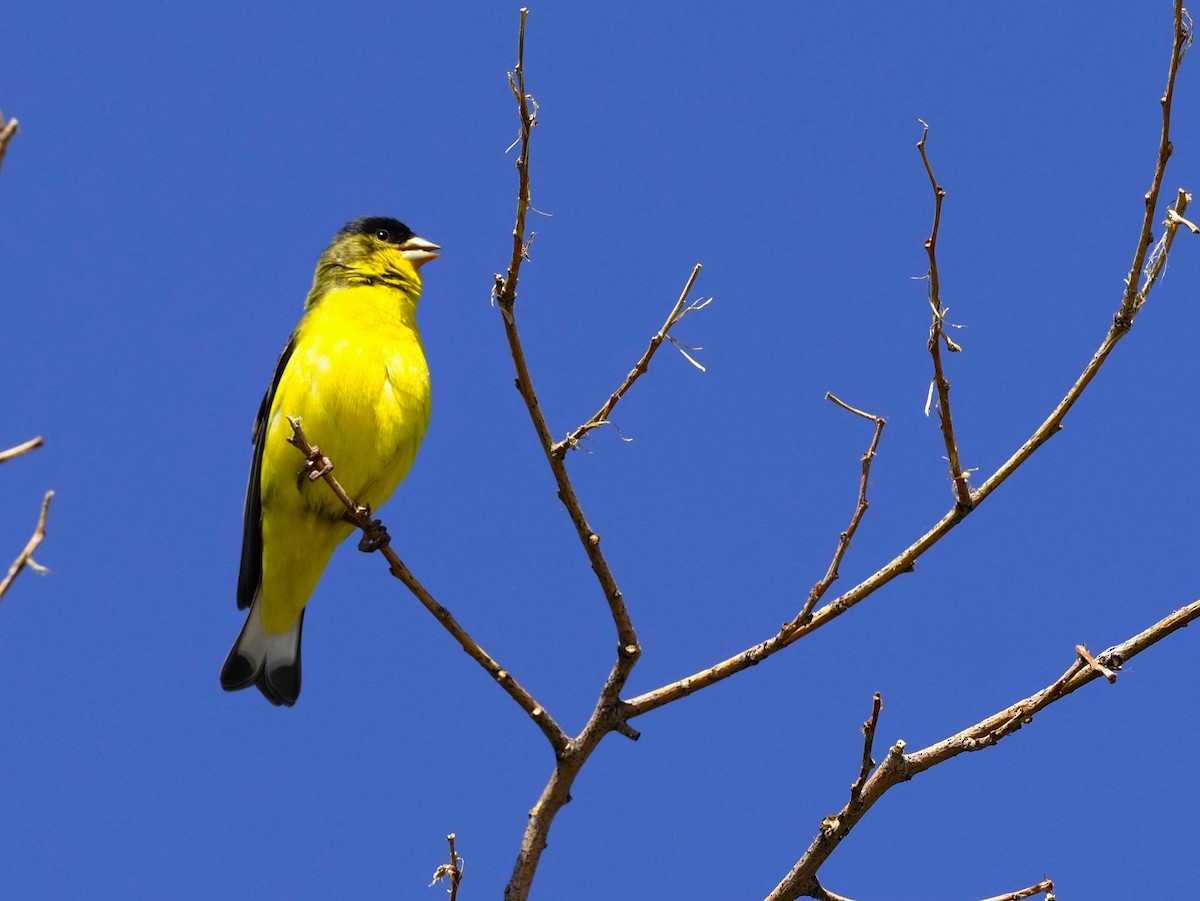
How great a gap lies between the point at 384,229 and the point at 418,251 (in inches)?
10.0

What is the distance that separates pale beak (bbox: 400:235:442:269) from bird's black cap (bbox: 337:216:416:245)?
8 centimetres

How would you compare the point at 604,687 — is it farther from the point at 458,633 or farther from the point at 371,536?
the point at 371,536

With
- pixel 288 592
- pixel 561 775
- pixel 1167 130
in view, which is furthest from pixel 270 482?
pixel 1167 130

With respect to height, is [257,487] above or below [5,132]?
above

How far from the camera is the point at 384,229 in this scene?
6.12m

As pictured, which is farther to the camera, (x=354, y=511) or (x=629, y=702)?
(x=354, y=511)

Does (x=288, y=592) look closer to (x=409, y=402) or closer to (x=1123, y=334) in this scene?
(x=409, y=402)

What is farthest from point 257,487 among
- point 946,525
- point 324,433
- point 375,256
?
point 946,525

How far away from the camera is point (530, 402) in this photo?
9.95 ft

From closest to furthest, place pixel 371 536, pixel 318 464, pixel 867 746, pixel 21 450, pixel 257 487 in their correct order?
pixel 21 450
pixel 867 746
pixel 318 464
pixel 371 536
pixel 257 487

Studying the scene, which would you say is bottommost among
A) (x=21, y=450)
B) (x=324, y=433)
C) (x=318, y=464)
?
(x=21, y=450)

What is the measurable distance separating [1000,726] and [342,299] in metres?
3.54

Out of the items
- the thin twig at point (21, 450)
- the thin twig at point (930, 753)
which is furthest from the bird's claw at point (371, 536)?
the thin twig at point (21, 450)

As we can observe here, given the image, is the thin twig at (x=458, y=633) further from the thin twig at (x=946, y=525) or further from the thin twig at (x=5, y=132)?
the thin twig at (x=5, y=132)
